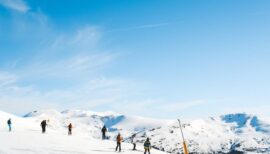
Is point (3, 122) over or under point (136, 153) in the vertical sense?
over

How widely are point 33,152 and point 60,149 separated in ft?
11.0

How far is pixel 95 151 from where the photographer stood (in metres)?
39.9

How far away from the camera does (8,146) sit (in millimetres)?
37938

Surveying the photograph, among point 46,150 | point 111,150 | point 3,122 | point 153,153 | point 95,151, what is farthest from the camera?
point 3,122

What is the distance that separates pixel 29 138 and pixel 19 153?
11.1 m

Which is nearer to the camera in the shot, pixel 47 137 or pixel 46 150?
pixel 46 150

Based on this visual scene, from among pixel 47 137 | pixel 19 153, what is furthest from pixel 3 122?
pixel 19 153

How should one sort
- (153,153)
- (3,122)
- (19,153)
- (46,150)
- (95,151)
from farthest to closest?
(3,122), (153,153), (95,151), (46,150), (19,153)

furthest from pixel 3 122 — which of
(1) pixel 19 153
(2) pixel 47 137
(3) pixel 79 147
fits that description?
(1) pixel 19 153

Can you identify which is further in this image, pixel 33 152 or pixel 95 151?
pixel 95 151

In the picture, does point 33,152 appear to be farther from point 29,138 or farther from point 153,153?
point 153,153

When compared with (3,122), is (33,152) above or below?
below

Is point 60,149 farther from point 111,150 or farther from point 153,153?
point 153,153

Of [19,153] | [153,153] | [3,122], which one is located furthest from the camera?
[3,122]
